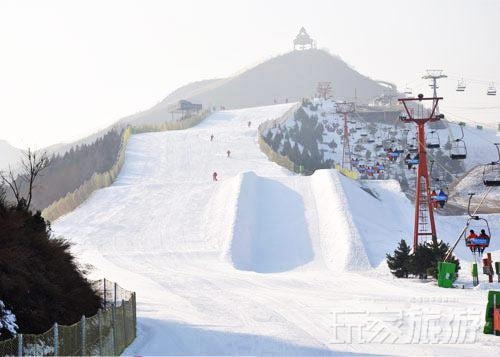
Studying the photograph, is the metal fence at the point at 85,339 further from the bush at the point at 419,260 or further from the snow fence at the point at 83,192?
the snow fence at the point at 83,192

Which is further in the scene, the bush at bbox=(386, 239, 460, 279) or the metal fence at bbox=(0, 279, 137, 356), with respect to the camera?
the bush at bbox=(386, 239, 460, 279)

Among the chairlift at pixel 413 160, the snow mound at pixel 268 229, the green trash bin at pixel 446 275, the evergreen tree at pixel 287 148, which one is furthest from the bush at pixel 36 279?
the evergreen tree at pixel 287 148

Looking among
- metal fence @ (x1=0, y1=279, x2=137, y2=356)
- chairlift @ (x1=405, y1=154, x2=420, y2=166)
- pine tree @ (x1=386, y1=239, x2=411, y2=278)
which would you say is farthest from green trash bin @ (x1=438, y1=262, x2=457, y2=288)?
metal fence @ (x1=0, y1=279, x2=137, y2=356)

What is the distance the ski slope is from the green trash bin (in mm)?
670

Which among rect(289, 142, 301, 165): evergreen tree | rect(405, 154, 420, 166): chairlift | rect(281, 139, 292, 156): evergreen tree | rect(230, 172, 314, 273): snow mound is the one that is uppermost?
rect(405, 154, 420, 166): chairlift

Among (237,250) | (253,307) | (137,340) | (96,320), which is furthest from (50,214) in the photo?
(96,320)

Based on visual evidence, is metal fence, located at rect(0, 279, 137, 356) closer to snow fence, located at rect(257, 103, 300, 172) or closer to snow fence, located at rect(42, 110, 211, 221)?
snow fence, located at rect(42, 110, 211, 221)

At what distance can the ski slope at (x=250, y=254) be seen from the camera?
22372mm

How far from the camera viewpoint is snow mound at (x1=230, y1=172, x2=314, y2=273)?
47.2 meters

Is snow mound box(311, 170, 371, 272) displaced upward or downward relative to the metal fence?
downward

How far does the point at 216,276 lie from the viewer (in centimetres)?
3944

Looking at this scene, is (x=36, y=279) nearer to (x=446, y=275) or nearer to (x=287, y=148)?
(x=446, y=275)

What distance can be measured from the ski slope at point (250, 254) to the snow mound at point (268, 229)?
0.11 metres

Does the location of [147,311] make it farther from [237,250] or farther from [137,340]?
[237,250]
